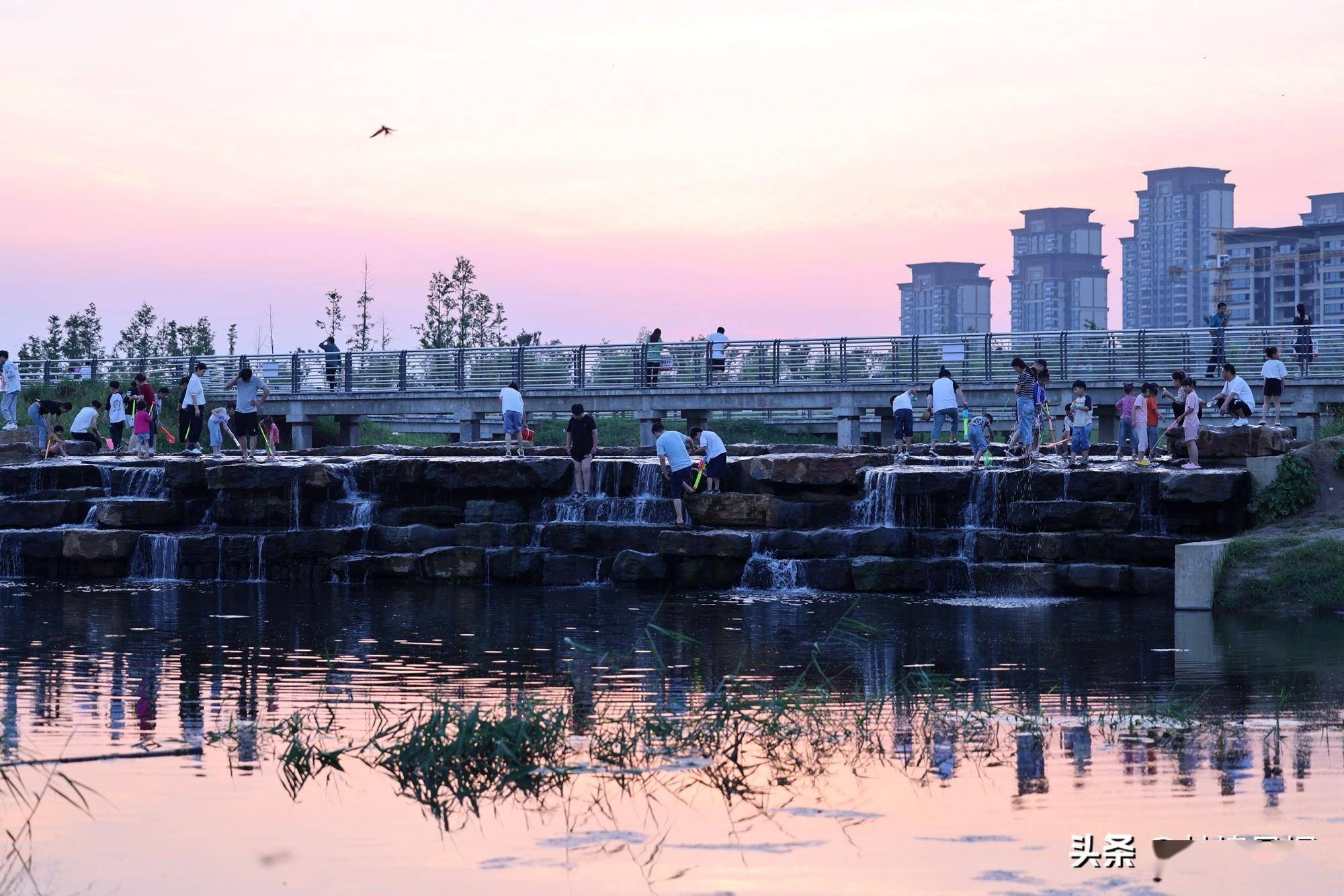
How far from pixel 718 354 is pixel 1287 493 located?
2007 centimetres

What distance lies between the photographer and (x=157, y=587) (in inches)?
992

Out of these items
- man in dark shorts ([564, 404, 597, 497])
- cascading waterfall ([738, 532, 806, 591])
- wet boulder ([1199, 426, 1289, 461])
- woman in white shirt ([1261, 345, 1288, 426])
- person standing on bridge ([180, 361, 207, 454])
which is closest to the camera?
cascading waterfall ([738, 532, 806, 591])

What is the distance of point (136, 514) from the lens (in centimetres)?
2862

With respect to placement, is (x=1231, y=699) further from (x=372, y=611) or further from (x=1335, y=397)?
(x=1335, y=397)

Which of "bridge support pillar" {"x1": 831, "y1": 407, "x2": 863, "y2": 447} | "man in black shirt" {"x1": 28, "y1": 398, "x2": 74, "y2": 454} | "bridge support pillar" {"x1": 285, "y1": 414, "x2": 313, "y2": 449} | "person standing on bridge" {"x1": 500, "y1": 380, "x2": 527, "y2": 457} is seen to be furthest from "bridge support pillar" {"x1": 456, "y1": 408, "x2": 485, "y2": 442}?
"person standing on bridge" {"x1": 500, "y1": 380, "x2": 527, "y2": 457}

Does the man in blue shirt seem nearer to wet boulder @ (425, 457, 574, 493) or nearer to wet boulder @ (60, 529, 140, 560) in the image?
wet boulder @ (425, 457, 574, 493)

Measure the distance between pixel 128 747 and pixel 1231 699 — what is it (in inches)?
297

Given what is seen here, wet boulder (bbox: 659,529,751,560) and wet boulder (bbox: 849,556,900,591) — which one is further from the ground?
wet boulder (bbox: 659,529,751,560)

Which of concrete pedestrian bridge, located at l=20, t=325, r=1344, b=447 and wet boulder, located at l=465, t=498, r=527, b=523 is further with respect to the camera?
concrete pedestrian bridge, located at l=20, t=325, r=1344, b=447

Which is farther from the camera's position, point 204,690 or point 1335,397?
point 1335,397

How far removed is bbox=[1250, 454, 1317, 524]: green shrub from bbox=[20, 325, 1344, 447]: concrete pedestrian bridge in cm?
1348

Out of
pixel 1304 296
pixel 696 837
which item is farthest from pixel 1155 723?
pixel 1304 296

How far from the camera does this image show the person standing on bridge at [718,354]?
1630 inches

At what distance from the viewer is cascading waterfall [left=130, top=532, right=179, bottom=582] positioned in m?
27.7
